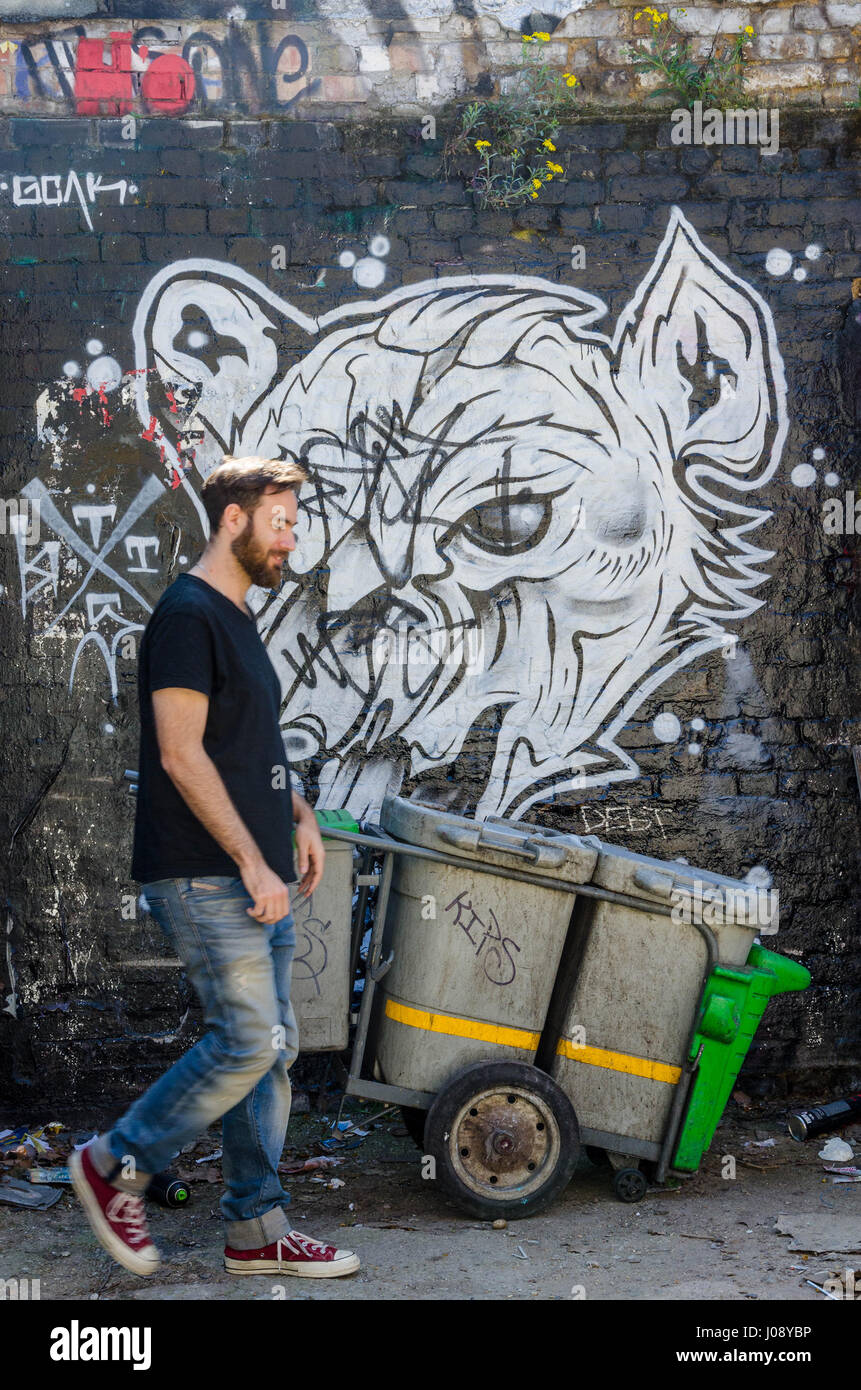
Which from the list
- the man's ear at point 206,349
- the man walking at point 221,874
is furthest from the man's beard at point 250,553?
the man's ear at point 206,349

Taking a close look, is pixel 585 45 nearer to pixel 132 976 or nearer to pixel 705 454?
pixel 705 454

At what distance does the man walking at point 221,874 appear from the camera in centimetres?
338

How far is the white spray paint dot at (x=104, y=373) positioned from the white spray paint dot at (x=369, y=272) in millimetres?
1019

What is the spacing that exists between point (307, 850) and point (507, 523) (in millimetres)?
1963

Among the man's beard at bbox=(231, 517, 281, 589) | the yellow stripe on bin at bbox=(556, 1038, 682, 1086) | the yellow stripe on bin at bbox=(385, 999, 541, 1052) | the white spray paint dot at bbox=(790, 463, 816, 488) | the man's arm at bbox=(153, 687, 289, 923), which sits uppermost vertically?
the white spray paint dot at bbox=(790, 463, 816, 488)

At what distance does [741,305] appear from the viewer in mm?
5293

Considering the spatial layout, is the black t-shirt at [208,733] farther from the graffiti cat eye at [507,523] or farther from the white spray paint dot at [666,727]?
the white spray paint dot at [666,727]

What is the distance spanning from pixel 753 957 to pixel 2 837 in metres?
2.89

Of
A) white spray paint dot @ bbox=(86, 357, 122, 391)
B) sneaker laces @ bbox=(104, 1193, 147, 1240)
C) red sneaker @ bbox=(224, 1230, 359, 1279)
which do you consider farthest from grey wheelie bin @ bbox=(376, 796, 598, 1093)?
white spray paint dot @ bbox=(86, 357, 122, 391)

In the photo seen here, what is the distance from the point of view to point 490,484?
207 inches

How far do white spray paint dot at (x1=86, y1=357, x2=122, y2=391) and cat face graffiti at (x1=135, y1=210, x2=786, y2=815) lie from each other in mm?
106

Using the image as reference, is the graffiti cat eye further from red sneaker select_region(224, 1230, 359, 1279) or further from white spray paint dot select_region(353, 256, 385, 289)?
red sneaker select_region(224, 1230, 359, 1279)

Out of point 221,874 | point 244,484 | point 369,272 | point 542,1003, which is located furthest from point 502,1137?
point 369,272

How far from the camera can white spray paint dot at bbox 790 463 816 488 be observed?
17.4 ft
